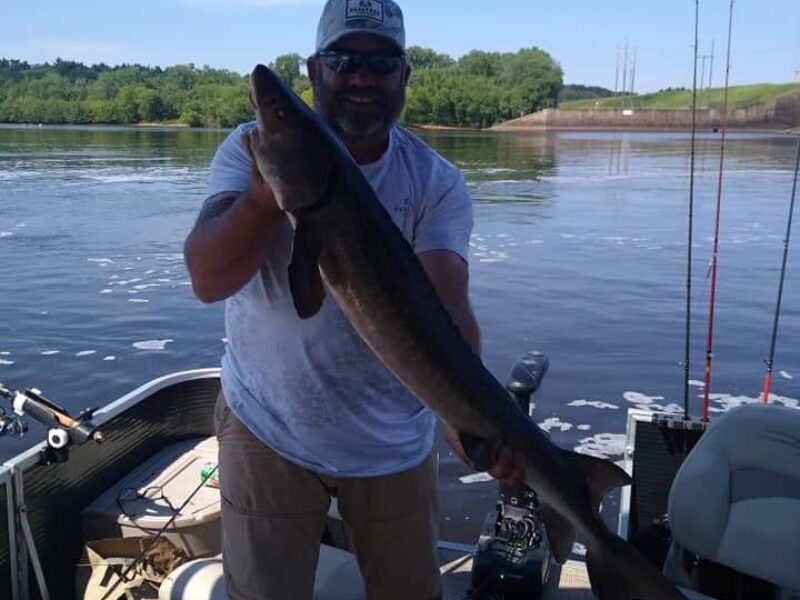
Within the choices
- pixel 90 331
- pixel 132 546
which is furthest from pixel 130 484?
pixel 90 331

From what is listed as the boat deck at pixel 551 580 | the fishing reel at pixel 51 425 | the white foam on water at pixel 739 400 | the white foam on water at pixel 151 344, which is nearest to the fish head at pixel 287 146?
the fishing reel at pixel 51 425

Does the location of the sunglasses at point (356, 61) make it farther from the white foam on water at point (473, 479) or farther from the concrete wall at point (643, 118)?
the concrete wall at point (643, 118)

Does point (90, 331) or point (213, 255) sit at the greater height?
point (213, 255)

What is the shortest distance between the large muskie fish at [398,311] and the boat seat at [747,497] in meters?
0.80

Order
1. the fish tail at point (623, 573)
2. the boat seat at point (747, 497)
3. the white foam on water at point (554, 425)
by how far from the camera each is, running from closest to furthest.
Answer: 1. the fish tail at point (623, 573)
2. the boat seat at point (747, 497)
3. the white foam on water at point (554, 425)

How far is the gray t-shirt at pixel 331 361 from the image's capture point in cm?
278

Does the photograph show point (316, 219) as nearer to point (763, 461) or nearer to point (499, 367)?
point (763, 461)

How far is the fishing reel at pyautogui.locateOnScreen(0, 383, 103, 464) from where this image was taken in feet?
13.9

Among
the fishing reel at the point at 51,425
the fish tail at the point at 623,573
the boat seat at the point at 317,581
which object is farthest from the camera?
the fishing reel at the point at 51,425

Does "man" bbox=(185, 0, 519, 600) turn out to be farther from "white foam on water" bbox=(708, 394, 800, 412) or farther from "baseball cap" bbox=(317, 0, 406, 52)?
"white foam on water" bbox=(708, 394, 800, 412)

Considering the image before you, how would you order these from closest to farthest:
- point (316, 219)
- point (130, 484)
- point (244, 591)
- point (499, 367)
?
point (316, 219) < point (244, 591) < point (130, 484) < point (499, 367)

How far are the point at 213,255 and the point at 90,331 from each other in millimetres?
11607

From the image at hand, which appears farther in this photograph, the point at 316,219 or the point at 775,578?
the point at 775,578

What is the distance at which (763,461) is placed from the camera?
138 inches
